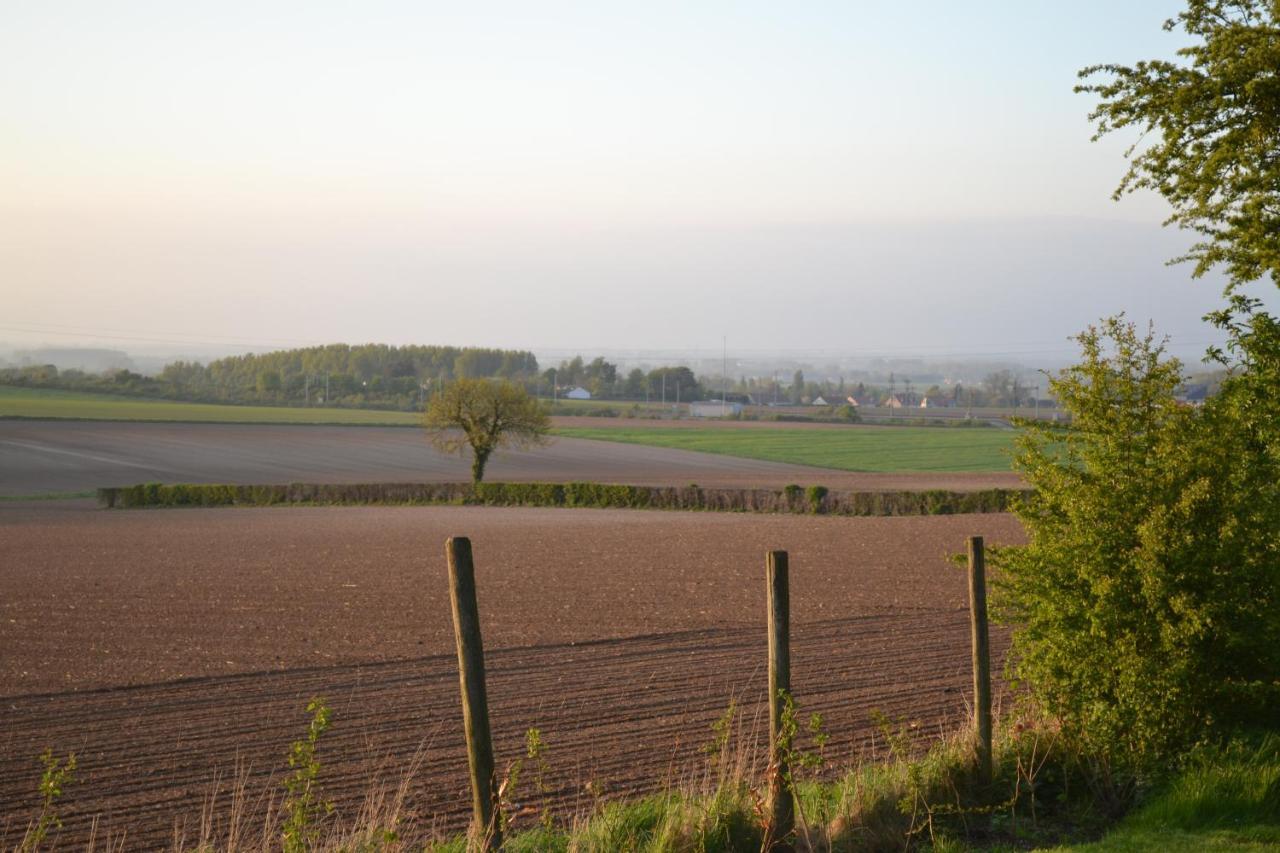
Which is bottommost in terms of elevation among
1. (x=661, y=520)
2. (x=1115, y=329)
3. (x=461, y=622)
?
(x=661, y=520)

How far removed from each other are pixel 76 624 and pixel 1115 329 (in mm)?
17906

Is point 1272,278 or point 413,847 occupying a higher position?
point 1272,278

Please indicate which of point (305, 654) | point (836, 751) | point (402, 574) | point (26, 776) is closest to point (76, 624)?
point (305, 654)

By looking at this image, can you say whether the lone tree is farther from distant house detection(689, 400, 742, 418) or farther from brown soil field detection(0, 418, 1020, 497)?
distant house detection(689, 400, 742, 418)

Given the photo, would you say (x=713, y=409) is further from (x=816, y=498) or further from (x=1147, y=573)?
(x=1147, y=573)

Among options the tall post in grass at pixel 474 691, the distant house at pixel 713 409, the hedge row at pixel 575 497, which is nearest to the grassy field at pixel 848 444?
the hedge row at pixel 575 497

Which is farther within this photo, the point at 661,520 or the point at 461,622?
the point at 661,520

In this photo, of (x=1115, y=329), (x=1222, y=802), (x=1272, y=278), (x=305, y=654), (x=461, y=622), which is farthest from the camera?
(x=305, y=654)

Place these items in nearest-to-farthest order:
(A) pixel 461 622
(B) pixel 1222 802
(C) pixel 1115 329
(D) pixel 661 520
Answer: (A) pixel 461 622 → (B) pixel 1222 802 → (C) pixel 1115 329 → (D) pixel 661 520

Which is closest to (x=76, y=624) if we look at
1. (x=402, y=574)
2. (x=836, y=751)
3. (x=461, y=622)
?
(x=402, y=574)

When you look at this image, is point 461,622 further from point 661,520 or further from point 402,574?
point 661,520

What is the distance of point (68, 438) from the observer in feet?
256

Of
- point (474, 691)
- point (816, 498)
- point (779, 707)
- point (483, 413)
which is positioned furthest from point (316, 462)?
point (474, 691)

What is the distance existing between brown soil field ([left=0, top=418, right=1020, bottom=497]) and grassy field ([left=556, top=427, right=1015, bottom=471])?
411 centimetres
